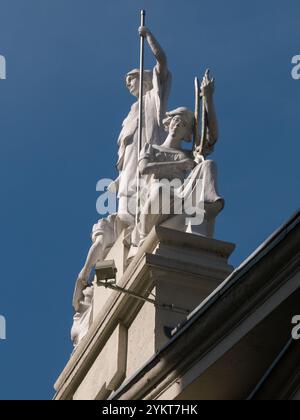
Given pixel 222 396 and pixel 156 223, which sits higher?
pixel 156 223

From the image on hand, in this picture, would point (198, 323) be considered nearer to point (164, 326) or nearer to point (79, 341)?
point (164, 326)

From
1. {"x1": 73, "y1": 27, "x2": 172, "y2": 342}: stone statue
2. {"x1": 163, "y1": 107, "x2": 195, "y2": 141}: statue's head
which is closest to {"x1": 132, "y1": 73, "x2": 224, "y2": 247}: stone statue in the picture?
{"x1": 163, "y1": 107, "x2": 195, "y2": 141}: statue's head

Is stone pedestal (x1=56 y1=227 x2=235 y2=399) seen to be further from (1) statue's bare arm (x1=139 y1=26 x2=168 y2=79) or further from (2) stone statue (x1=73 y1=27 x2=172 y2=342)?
(1) statue's bare arm (x1=139 y1=26 x2=168 y2=79)

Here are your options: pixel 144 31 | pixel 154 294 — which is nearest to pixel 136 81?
pixel 144 31

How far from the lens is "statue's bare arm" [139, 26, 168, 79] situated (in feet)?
76.7

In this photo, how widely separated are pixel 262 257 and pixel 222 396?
1614 millimetres

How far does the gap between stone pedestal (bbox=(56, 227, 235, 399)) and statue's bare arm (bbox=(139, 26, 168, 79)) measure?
4.01m

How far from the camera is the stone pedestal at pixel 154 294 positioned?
19.3 metres

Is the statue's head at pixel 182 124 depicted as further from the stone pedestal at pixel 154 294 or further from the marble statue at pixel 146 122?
the stone pedestal at pixel 154 294

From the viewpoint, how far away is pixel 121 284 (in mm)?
20078

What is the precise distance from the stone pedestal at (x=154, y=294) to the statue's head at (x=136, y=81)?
4.33m

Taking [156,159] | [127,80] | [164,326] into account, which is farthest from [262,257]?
[127,80]
